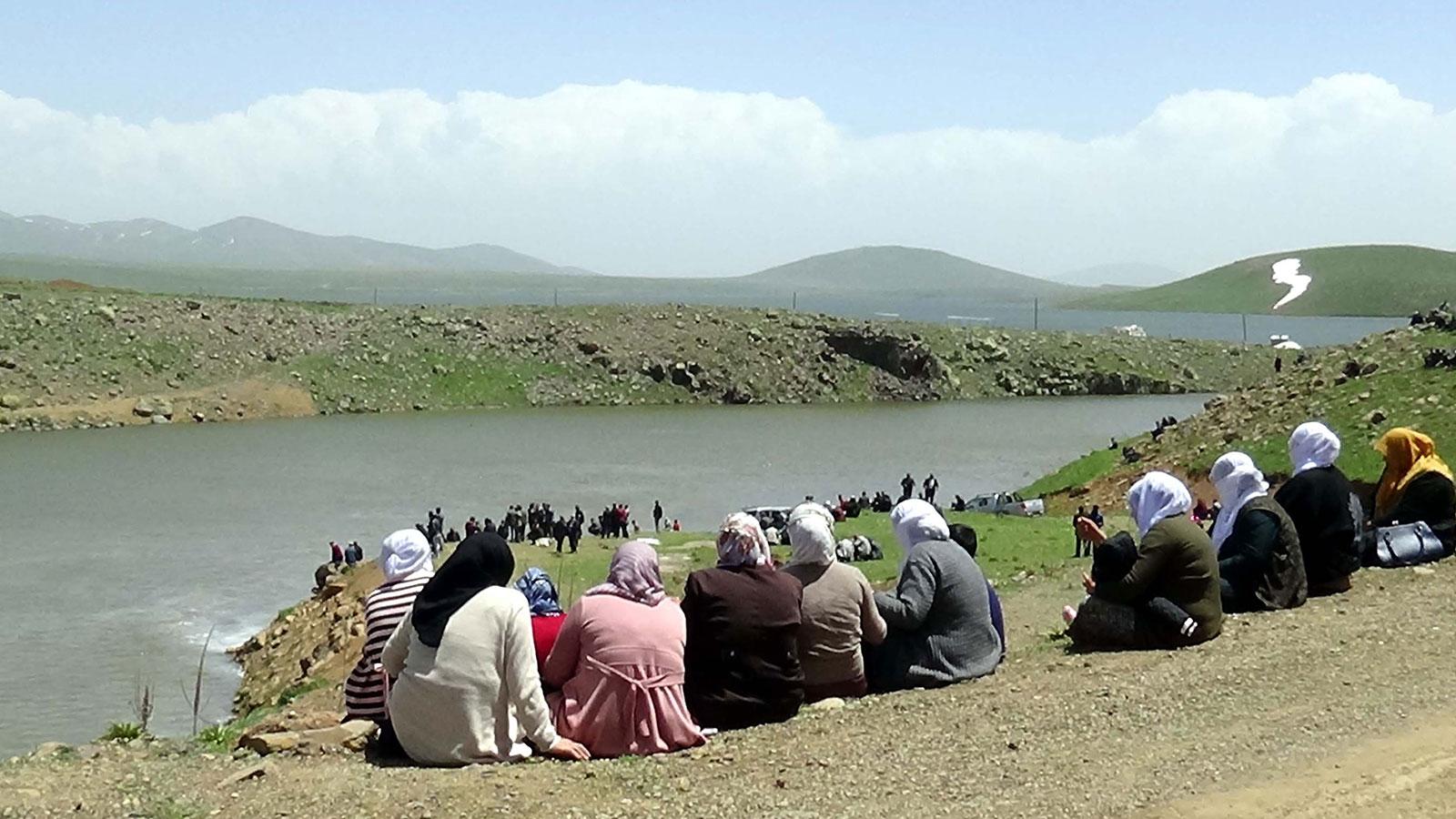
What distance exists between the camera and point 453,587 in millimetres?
8398

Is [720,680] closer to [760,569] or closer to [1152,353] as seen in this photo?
[760,569]

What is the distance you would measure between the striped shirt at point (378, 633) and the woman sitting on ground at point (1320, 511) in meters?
7.20

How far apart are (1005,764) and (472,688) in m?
3.17

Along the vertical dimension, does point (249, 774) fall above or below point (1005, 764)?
below

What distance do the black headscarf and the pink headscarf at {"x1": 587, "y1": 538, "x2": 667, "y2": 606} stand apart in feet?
2.29

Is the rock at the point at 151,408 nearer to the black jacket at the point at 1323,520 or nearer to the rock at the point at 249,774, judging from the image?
the rock at the point at 249,774

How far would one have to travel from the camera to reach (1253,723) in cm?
884

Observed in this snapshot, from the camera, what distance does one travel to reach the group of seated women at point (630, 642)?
27.7 feet

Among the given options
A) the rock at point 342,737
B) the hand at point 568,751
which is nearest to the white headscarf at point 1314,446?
the hand at point 568,751

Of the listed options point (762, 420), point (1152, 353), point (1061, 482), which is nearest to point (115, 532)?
point (1061, 482)

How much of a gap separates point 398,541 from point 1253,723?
5.50 metres

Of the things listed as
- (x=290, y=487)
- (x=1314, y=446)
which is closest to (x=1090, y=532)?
(x=1314, y=446)

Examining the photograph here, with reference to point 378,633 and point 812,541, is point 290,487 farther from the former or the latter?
point 812,541

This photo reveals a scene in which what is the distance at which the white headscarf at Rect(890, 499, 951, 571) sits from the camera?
995 cm
